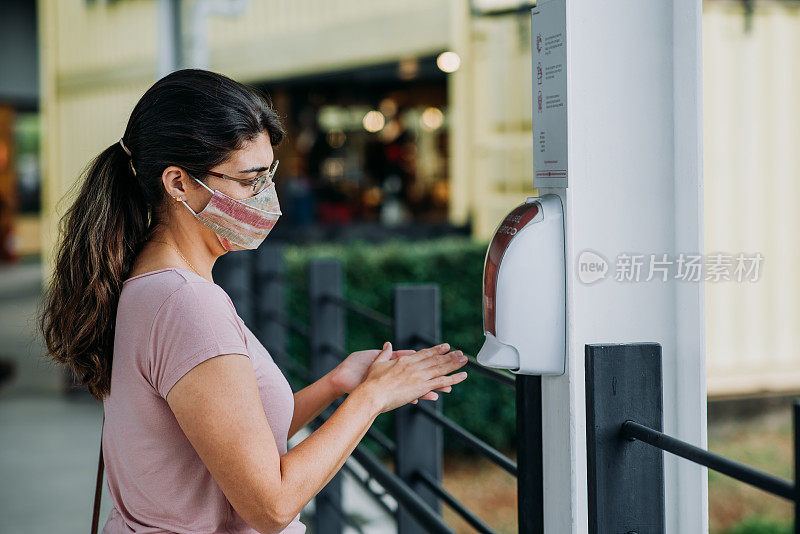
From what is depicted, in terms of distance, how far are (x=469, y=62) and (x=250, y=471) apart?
22.4 ft

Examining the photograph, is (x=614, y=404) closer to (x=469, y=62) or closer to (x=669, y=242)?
(x=669, y=242)

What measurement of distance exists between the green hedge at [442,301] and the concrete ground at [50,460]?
100cm

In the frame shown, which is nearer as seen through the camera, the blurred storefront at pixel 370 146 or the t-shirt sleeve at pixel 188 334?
the t-shirt sleeve at pixel 188 334

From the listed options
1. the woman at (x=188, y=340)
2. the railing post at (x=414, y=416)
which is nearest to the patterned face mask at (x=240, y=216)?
the woman at (x=188, y=340)

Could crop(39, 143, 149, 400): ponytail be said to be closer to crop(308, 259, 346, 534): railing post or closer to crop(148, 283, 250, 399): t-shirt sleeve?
crop(148, 283, 250, 399): t-shirt sleeve

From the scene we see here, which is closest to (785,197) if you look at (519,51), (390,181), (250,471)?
(519,51)

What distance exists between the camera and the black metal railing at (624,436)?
50.6 inches

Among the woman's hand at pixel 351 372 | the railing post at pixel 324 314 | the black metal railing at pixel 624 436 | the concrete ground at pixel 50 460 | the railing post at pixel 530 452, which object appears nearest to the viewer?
the black metal railing at pixel 624 436

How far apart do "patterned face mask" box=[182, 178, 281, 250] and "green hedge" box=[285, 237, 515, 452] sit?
4.10 m

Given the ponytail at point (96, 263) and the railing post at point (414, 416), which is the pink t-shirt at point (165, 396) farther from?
the railing post at point (414, 416)

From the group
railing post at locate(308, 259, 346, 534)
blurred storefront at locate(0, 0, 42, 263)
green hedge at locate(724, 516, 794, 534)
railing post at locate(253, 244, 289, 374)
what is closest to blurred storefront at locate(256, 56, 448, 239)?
railing post at locate(253, 244, 289, 374)

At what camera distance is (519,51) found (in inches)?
293

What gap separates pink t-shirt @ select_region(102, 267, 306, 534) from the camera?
1.38 m

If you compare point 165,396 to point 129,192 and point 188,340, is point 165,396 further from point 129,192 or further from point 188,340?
point 129,192
